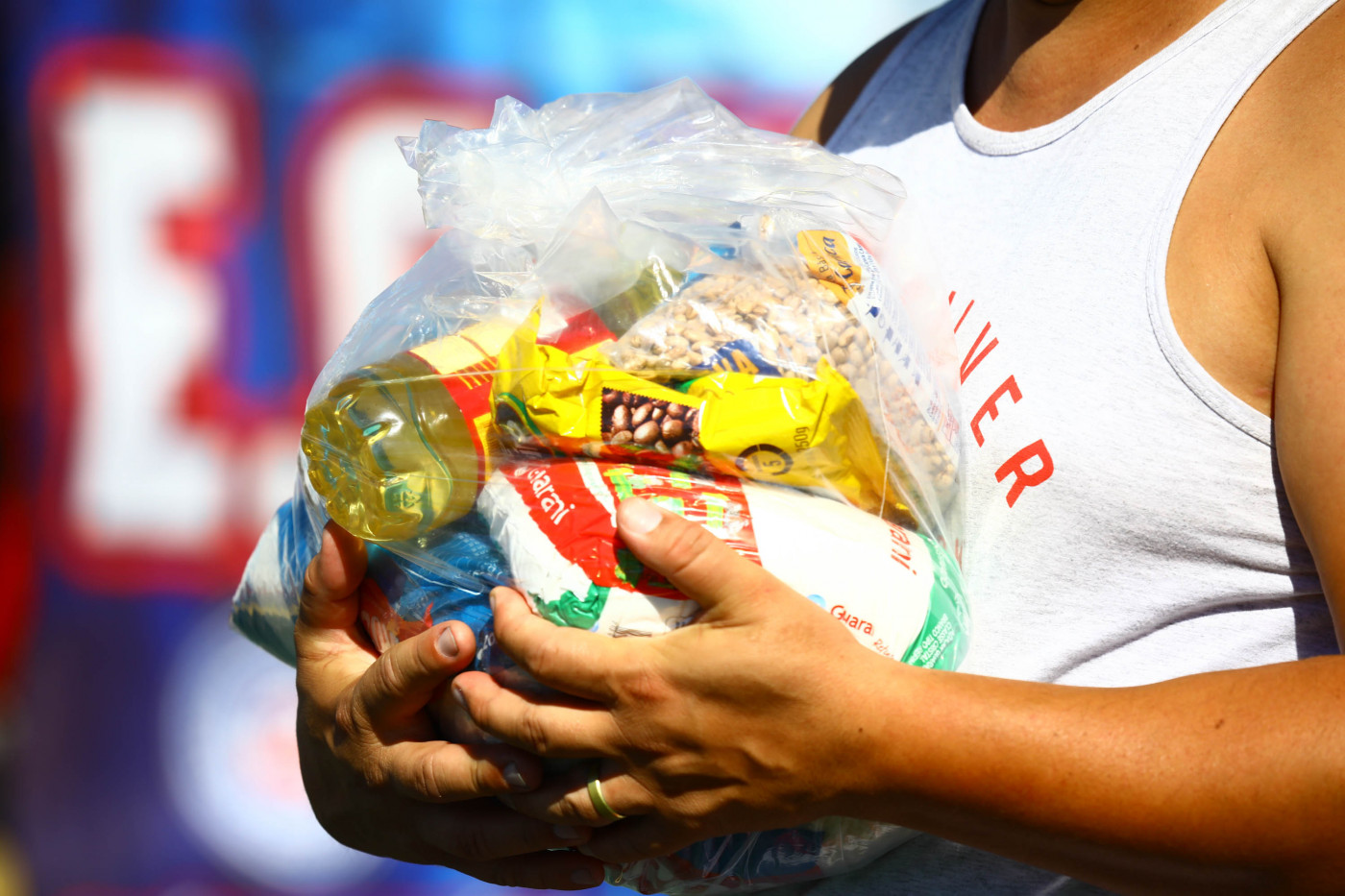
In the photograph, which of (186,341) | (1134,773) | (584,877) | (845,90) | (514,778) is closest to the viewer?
(1134,773)

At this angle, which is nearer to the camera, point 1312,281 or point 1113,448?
point 1312,281

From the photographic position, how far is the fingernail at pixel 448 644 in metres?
0.69

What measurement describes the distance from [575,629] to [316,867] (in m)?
2.08

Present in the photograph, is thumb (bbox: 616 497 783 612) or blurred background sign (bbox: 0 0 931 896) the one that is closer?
thumb (bbox: 616 497 783 612)

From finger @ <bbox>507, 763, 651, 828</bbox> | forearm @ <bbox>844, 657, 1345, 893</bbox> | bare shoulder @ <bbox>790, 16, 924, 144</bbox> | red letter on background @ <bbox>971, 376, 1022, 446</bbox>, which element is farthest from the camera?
bare shoulder @ <bbox>790, 16, 924, 144</bbox>

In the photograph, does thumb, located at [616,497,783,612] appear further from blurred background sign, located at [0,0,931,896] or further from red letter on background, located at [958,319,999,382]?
blurred background sign, located at [0,0,931,896]

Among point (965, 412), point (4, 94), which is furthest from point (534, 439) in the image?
point (4, 94)

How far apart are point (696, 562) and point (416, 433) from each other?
254 millimetres

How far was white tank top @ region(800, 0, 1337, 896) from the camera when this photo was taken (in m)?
0.71

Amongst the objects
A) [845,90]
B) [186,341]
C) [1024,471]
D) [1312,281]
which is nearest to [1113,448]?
[1024,471]

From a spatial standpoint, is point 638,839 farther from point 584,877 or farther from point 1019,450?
point 1019,450

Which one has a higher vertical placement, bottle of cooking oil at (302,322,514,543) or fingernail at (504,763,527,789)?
bottle of cooking oil at (302,322,514,543)

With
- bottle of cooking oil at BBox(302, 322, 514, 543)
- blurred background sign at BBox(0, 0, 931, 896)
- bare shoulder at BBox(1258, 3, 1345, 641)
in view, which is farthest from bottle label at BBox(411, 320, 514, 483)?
blurred background sign at BBox(0, 0, 931, 896)

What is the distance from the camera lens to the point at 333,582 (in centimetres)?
80
